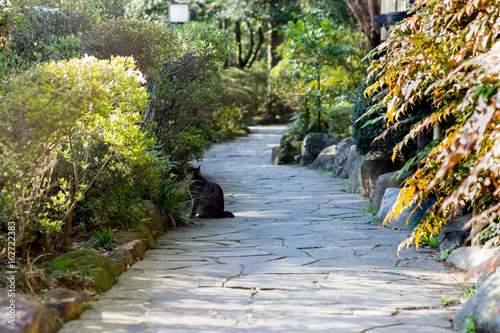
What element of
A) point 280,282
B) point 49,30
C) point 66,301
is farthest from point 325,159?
point 66,301

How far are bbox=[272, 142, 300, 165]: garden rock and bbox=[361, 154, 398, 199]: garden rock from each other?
5.29m

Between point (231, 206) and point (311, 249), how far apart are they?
306cm

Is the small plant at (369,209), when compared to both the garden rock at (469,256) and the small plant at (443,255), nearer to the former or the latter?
the small plant at (443,255)

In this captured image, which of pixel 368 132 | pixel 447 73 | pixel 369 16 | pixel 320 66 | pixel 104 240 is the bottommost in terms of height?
pixel 104 240

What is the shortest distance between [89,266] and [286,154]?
10492mm

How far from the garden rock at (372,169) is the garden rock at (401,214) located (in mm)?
1768

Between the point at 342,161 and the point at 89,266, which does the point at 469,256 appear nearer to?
the point at 89,266

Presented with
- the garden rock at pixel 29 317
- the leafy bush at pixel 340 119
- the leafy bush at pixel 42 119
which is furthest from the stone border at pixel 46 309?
the leafy bush at pixel 340 119

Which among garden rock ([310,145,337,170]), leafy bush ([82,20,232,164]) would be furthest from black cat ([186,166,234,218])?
garden rock ([310,145,337,170])

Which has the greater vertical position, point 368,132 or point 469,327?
point 368,132

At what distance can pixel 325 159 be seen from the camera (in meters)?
12.9

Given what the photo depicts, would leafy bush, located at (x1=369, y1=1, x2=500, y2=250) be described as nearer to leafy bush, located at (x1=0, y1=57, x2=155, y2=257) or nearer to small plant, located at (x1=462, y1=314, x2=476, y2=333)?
small plant, located at (x1=462, y1=314, x2=476, y2=333)

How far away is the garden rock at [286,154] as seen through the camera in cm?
1427

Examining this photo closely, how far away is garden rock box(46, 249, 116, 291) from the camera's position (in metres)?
4.05
